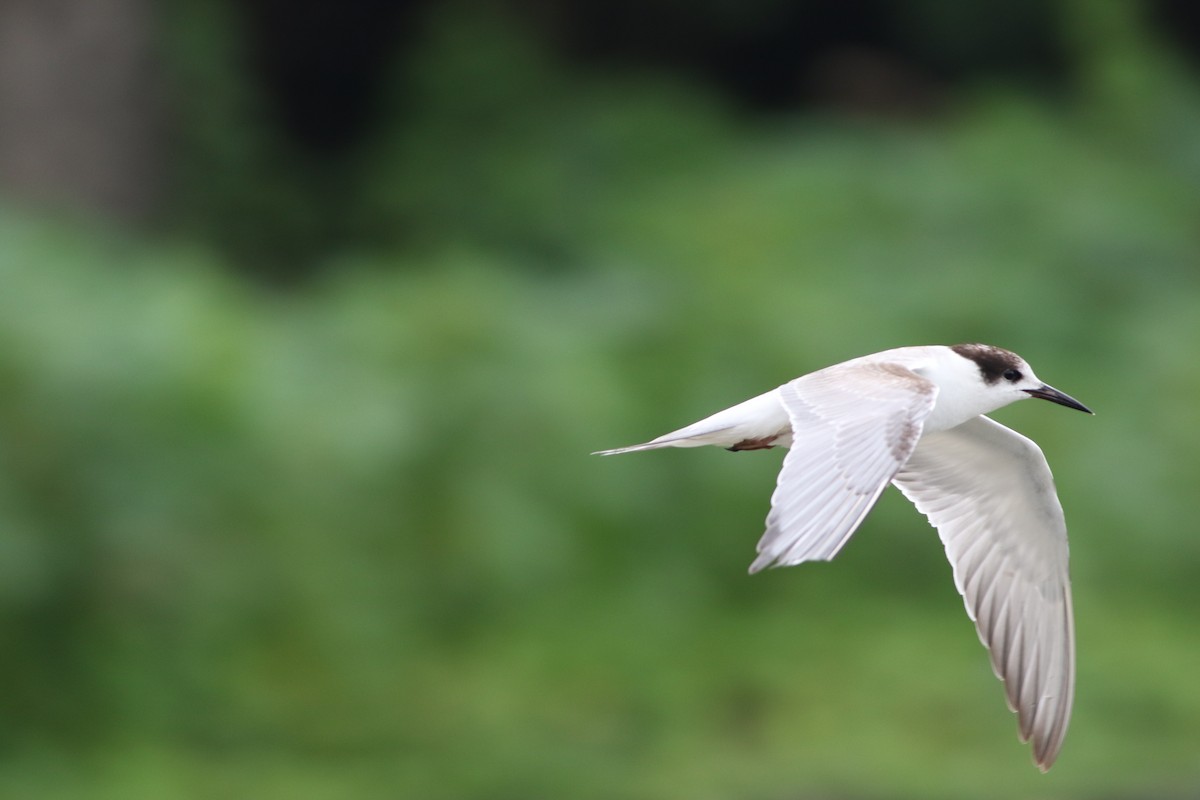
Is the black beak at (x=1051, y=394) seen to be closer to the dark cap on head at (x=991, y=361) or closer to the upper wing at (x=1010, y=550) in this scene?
the dark cap on head at (x=991, y=361)

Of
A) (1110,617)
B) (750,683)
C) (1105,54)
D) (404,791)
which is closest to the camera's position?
(404,791)

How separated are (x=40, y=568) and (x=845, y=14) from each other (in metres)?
6.49

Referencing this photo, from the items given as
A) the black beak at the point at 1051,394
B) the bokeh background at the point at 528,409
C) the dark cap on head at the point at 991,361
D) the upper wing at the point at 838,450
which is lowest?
the bokeh background at the point at 528,409

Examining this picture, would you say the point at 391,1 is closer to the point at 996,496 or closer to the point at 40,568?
the point at 40,568

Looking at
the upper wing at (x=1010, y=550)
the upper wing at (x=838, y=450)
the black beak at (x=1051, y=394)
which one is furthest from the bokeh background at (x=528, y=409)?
the upper wing at (x=838, y=450)

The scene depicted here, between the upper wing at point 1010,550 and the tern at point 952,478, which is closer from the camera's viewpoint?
the tern at point 952,478

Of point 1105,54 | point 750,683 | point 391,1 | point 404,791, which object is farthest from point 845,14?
point 404,791

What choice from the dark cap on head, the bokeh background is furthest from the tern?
the bokeh background

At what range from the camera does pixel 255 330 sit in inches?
317

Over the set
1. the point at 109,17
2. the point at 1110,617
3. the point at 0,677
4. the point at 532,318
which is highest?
the point at 109,17

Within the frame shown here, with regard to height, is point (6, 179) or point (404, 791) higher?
point (6, 179)

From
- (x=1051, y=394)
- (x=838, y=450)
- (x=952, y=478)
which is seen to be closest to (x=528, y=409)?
(x=952, y=478)

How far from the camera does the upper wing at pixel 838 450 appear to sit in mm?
3627

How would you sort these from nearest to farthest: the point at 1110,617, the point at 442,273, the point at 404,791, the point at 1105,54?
the point at 404,791 < the point at 1110,617 < the point at 442,273 < the point at 1105,54
